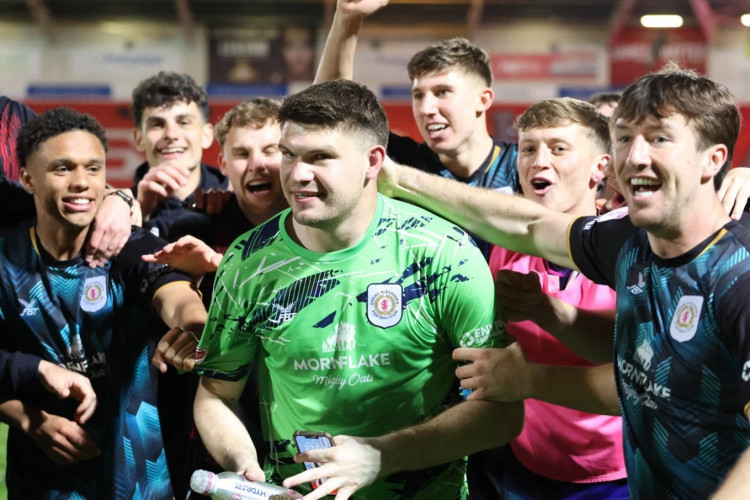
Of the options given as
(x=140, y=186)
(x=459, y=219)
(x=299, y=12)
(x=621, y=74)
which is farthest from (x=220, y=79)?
(x=459, y=219)

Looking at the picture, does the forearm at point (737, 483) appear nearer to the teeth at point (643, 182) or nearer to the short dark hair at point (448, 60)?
the teeth at point (643, 182)

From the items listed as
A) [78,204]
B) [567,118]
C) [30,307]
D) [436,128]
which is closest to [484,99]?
[436,128]

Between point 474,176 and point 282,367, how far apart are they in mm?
1953

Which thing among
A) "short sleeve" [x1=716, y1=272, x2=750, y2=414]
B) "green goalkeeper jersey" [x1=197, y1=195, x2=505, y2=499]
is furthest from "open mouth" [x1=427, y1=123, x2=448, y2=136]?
"short sleeve" [x1=716, y1=272, x2=750, y2=414]

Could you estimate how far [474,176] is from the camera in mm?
4625

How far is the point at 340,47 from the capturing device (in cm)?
419

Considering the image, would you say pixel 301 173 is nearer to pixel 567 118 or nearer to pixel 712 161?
pixel 712 161

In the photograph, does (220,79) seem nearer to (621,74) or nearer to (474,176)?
(621,74)

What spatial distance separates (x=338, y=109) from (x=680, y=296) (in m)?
1.21

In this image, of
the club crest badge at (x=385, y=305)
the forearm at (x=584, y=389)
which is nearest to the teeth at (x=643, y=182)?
the forearm at (x=584, y=389)

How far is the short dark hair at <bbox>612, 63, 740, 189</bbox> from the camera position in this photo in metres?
2.56

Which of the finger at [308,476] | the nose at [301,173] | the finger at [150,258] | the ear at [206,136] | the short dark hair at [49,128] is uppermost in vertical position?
the ear at [206,136]

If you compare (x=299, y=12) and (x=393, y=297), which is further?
(x=299, y=12)

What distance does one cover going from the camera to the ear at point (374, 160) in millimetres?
3059
